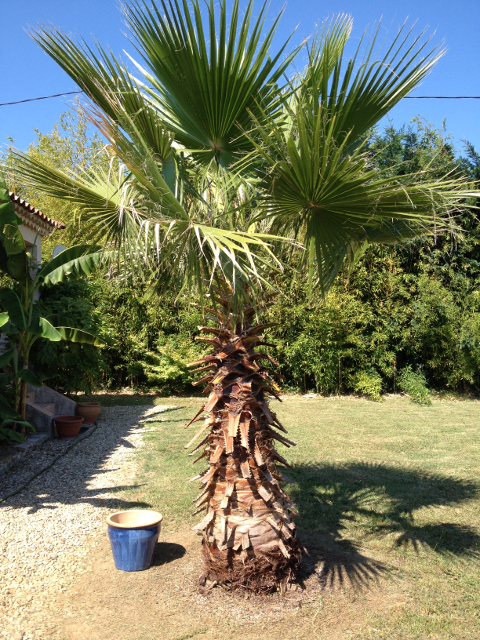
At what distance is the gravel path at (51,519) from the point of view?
393 cm

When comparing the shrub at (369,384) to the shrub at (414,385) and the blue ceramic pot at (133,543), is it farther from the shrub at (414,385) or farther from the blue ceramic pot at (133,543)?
the blue ceramic pot at (133,543)

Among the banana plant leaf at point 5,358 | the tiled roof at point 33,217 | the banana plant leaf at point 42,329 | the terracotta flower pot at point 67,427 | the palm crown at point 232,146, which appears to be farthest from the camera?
the terracotta flower pot at point 67,427

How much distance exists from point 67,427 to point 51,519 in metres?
Answer: 3.92

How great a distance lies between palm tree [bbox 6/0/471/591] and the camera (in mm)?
3295

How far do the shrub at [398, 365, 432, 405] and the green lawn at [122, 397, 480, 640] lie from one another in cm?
230

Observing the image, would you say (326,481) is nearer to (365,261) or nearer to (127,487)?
(127,487)

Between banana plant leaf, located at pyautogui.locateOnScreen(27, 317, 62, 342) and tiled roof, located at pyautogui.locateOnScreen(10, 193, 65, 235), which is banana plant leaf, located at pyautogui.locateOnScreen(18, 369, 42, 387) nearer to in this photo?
banana plant leaf, located at pyautogui.locateOnScreen(27, 317, 62, 342)

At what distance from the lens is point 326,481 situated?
696cm

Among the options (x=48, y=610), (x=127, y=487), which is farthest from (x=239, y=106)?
(x=127, y=487)

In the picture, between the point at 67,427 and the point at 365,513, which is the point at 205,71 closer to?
the point at 365,513

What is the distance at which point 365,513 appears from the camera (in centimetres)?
586

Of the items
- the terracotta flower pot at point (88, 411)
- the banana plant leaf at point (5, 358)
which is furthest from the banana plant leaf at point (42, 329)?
the terracotta flower pot at point (88, 411)

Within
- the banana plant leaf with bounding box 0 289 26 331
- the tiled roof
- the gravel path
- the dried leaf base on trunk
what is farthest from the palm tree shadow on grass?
the tiled roof

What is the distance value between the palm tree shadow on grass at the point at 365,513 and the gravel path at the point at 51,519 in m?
2.18
